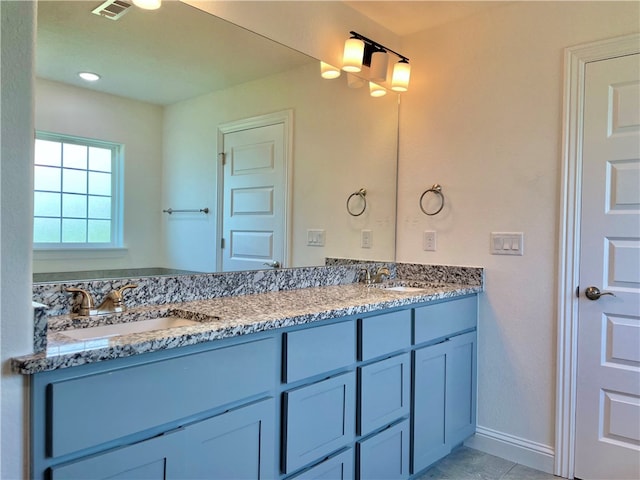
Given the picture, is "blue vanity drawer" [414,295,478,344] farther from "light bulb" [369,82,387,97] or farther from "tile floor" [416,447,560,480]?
"light bulb" [369,82,387,97]

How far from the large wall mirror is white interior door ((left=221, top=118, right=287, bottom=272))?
48mm

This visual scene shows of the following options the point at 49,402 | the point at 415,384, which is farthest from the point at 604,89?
the point at 49,402

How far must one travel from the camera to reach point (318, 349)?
1573 millimetres

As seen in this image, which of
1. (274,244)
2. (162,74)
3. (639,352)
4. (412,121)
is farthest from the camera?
(412,121)

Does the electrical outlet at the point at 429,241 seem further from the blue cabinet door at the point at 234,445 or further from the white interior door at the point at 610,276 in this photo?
the blue cabinet door at the point at 234,445

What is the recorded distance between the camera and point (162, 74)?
1719mm

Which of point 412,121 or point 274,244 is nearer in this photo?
point 274,244

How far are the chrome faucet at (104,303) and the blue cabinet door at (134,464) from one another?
53cm

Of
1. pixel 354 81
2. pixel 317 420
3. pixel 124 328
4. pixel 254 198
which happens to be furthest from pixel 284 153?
pixel 317 420

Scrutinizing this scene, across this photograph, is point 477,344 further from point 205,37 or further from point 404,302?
point 205,37

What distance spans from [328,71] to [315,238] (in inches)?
34.7

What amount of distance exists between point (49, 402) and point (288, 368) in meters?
0.70

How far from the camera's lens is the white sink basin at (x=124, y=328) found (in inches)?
52.7

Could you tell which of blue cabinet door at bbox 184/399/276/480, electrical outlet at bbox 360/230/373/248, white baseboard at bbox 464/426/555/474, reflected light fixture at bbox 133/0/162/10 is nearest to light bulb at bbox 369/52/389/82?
electrical outlet at bbox 360/230/373/248
